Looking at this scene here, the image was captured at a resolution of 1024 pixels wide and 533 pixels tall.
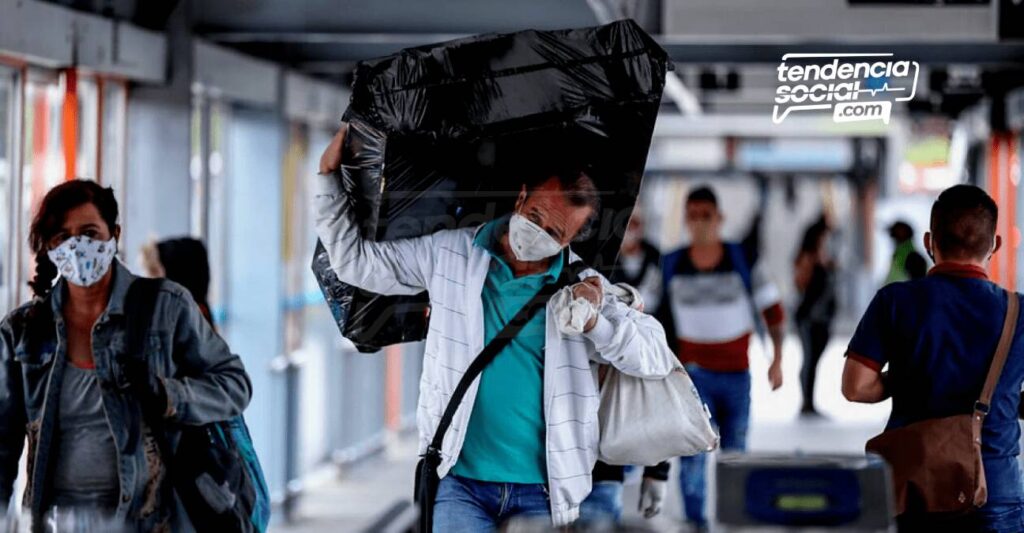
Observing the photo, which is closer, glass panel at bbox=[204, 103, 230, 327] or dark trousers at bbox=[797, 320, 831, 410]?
glass panel at bbox=[204, 103, 230, 327]

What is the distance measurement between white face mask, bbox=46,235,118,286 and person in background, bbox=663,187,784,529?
3.57m

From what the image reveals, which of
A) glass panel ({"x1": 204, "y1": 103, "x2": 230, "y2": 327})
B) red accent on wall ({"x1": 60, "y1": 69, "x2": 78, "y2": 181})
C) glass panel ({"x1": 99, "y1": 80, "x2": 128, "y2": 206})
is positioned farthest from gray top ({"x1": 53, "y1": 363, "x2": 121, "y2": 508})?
glass panel ({"x1": 204, "y1": 103, "x2": 230, "y2": 327})

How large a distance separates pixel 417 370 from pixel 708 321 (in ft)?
19.0

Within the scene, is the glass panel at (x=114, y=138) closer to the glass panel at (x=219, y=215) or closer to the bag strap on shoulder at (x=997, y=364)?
the glass panel at (x=219, y=215)

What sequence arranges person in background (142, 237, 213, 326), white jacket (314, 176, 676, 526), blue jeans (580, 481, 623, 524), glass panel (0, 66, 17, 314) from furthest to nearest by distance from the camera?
glass panel (0, 66, 17, 314) < person in background (142, 237, 213, 326) < blue jeans (580, 481, 623, 524) < white jacket (314, 176, 676, 526)

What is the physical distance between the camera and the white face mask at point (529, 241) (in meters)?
4.20

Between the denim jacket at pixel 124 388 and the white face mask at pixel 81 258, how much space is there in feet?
0.24

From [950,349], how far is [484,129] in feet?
4.41

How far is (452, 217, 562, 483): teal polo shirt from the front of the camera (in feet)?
13.6

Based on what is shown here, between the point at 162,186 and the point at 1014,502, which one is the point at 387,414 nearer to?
the point at 162,186

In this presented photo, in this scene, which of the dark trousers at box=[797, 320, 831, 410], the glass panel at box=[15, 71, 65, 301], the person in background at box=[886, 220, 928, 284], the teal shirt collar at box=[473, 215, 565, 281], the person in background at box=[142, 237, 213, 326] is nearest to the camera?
the teal shirt collar at box=[473, 215, 565, 281]

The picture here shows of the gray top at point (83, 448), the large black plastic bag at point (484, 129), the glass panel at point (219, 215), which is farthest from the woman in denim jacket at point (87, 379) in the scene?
the glass panel at point (219, 215)

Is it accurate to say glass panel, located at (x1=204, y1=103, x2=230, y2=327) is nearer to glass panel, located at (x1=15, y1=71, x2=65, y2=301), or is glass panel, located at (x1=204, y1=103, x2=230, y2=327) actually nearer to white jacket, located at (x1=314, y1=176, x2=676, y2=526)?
glass panel, located at (x1=15, y1=71, x2=65, y2=301)

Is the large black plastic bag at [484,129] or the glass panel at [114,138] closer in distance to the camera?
the large black plastic bag at [484,129]
